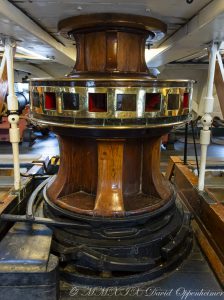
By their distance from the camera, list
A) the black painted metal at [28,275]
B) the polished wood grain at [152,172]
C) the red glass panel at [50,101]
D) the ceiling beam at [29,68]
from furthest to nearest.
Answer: the ceiling beam at [29,68], the polished wood grain at [152,172], the red glass panel at [50,101], the black painted metal at [28,275]

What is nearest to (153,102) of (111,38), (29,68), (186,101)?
(186,101)

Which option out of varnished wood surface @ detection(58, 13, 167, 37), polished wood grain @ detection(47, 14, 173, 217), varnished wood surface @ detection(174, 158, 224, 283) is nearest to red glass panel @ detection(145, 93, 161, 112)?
polished wood grain @ detection(47, 14, 173, 217)

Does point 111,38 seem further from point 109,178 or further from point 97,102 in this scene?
point 109,178

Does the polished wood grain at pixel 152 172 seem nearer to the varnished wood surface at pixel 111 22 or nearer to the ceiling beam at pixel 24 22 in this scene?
the varnished wood surface at pixel 111 22

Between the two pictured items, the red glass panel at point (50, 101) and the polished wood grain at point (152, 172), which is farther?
the polished wood grain at point (152, 172)

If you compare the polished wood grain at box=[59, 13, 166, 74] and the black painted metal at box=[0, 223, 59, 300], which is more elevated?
the polished wood grain at box=[59, 13, 166, 74]

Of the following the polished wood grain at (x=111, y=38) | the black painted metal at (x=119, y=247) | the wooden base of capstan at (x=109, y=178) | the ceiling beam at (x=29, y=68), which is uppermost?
the ceiling beam at (x=29, y=68)

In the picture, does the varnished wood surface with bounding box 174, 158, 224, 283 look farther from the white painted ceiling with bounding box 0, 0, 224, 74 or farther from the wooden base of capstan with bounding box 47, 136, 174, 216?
the white painted ceiling with bounding box 0, 0, 224, 74

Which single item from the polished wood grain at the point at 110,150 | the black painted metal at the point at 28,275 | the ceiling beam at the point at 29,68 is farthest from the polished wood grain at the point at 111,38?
the ceiling beam at the point at 29,68

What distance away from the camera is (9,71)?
1692 mm

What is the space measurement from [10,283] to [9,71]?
3.81 ft

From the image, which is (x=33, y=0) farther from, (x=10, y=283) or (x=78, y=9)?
(x=10, y=283)

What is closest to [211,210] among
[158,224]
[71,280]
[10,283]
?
[158,224]

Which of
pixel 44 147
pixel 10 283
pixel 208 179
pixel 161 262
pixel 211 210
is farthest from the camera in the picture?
pixel 44 147
